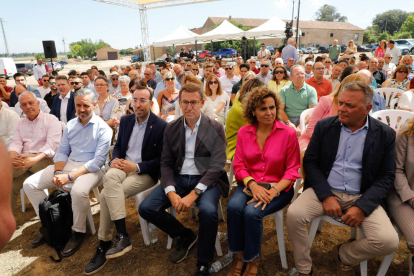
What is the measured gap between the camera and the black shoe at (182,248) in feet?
7.59

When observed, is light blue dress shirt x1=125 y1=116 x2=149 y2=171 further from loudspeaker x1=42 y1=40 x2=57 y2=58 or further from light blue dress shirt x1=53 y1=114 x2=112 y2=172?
loudspeaker x1=42 y1=40 x2=57 y2=58

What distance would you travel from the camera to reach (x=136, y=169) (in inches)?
103

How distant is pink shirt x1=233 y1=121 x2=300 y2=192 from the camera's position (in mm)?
2217

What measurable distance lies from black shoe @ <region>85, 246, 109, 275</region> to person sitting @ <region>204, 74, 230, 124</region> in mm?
2987

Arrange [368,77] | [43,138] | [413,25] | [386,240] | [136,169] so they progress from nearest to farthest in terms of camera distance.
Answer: [386,240], [136,169], [368,77], [43,138], [413,25]

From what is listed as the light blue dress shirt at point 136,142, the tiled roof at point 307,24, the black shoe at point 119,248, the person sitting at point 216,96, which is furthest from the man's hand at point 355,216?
the tiled roof at point 307,24

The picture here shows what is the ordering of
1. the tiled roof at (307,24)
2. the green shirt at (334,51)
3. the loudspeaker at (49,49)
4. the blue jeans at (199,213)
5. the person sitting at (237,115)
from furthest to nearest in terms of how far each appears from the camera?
the tiled roof at (307,24) → the green shirt at (334,51) → the loudspeaker at (49,49) → the person sitting at (237,115) → the blue jeans at (199,213)

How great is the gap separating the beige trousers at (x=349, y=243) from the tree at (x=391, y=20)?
84939 mm

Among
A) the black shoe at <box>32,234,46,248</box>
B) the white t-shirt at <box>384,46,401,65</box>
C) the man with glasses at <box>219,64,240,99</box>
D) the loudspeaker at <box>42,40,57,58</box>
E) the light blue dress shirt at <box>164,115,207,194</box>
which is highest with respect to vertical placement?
the loudspeaker at <box>42,40,57,58</box>

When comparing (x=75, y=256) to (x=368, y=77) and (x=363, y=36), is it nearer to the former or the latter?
(x=368, y=77)

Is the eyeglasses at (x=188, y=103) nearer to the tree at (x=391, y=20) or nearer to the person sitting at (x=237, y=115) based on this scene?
the person sitting at (x=237, y=115)

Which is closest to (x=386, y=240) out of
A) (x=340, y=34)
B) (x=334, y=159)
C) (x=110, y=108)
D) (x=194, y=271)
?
(x=334, y=159)

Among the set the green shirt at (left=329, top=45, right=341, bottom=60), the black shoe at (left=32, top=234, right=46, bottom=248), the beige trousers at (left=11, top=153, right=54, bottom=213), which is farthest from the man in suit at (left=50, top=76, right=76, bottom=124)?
the green shirt at (left=329, top=45, right=341, bottom=60)

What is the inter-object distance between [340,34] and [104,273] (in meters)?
67.5
